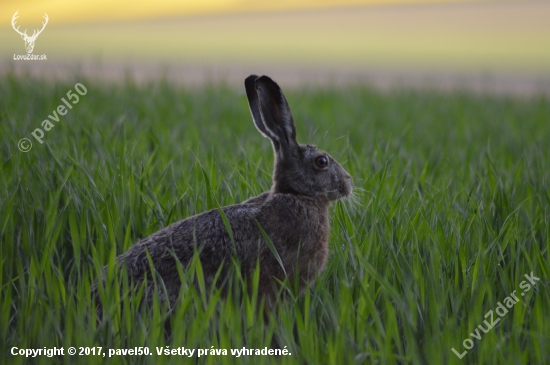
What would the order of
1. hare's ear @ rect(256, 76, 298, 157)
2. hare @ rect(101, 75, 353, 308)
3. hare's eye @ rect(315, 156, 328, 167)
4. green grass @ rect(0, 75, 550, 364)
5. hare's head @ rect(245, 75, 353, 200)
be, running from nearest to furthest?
green grass @ rect(0, 75, 550, 364), hare @ rect(101, 75, 353, 308), hare's ear @ rect(256, 76, 298, 157), hare's head @ rect(245, 75, 353, 200), hare's eye @ rect(315, 156, 328, 167)

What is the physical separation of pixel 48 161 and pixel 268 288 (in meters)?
2.21

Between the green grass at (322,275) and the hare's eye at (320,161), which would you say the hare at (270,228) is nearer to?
the hare's eye at (320,161)

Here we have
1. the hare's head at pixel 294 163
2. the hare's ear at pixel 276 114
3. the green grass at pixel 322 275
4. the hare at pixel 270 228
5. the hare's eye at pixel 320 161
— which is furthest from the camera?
the hare's eye at pixel 320 161

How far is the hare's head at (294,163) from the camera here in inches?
152

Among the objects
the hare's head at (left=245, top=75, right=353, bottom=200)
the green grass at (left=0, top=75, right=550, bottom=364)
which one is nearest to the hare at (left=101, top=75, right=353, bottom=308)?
the hare's head at (left=245, top=75, right=353, bottom=200)

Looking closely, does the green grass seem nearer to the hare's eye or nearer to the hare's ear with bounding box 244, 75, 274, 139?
the hare's eye

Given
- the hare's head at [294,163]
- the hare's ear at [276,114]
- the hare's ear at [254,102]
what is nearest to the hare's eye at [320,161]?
the hare's head at [294,163]

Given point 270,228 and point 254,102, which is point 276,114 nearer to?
point 254,102

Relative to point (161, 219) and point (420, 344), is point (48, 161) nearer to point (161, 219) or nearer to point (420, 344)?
point (161, 219)

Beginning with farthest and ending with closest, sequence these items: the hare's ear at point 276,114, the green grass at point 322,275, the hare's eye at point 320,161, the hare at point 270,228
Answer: the hare's eye at point 320,161, the hare's ear at point 276,114, the hare at point 270,228, the green grass at point 322,275

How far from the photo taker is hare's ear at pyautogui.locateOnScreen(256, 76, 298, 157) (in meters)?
3.74


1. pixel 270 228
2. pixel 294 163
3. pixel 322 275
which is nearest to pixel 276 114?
pixel 294 163

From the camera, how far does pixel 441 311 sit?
3080 millimetres

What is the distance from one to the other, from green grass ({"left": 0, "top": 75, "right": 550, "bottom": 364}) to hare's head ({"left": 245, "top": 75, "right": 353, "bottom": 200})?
0.83 ft
